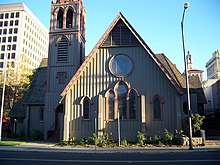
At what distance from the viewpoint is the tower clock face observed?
22812 millimetres

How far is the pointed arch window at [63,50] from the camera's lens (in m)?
27.2

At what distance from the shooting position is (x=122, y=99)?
22547 millimetres

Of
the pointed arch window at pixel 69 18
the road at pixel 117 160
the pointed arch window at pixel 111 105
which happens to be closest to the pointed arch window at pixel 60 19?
the pointed arch window at pixel 69 18

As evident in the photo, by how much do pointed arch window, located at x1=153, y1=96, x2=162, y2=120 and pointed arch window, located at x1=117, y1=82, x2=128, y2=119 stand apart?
2.87 m

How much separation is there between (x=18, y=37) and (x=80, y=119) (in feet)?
270

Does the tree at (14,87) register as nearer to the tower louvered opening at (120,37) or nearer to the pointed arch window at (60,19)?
the pointed arch window at (60,19)

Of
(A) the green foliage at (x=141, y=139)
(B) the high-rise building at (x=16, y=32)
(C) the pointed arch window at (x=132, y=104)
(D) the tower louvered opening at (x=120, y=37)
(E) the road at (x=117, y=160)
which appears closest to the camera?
(E) the road at (x=117, y=160)

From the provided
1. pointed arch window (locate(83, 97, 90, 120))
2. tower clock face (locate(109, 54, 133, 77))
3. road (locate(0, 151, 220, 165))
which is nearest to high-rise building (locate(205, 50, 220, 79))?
tower clock face (locate(109, 54, 133, 77))

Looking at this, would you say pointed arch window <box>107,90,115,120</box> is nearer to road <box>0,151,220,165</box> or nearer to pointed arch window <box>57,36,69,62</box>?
pointed arch window <box>57,36,69,62</box>

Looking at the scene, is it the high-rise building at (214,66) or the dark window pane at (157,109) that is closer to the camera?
the dark window pane at (157,109)

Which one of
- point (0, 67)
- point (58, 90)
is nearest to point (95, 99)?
point (58, 90)

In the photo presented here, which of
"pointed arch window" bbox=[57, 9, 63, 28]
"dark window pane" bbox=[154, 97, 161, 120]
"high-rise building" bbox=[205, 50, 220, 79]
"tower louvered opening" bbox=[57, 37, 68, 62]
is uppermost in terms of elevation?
"high-rise building" bbox=[205, 50, 220, 79]

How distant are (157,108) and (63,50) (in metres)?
13.4

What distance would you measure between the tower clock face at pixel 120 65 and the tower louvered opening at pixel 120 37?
1377 mm
